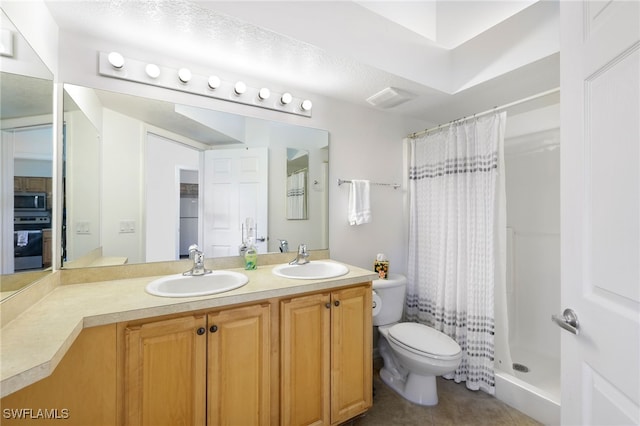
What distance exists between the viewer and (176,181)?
5.48ft

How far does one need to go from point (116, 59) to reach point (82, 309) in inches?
50.5

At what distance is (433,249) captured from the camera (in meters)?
2.23

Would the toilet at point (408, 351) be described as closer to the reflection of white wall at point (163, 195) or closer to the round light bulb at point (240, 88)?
the reflection of white wall at point (163, 195)

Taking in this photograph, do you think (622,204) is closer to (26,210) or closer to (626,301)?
(626,301)

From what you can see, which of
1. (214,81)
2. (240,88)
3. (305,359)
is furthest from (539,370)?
(214,81)

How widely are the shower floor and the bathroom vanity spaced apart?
1.26 m

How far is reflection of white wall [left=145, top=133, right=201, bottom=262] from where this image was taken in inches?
61.8

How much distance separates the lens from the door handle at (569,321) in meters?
0.76

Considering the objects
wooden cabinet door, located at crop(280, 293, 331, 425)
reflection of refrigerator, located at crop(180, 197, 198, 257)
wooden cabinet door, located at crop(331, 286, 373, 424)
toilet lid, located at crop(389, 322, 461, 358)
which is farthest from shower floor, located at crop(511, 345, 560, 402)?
reflection of refrigerator, located at crop(180, 197, 198, 257)

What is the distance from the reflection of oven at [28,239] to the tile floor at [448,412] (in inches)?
71.4

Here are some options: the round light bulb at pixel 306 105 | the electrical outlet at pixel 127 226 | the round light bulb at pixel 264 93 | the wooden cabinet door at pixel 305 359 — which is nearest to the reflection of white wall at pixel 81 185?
the electrical outlet at pixel 127 226

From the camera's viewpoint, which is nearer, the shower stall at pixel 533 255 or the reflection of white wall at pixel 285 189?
the reflection of white wall at pixel 285 189

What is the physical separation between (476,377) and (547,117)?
2121 millimetres

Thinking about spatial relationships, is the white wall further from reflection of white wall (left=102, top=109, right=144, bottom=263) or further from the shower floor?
the shower floor
